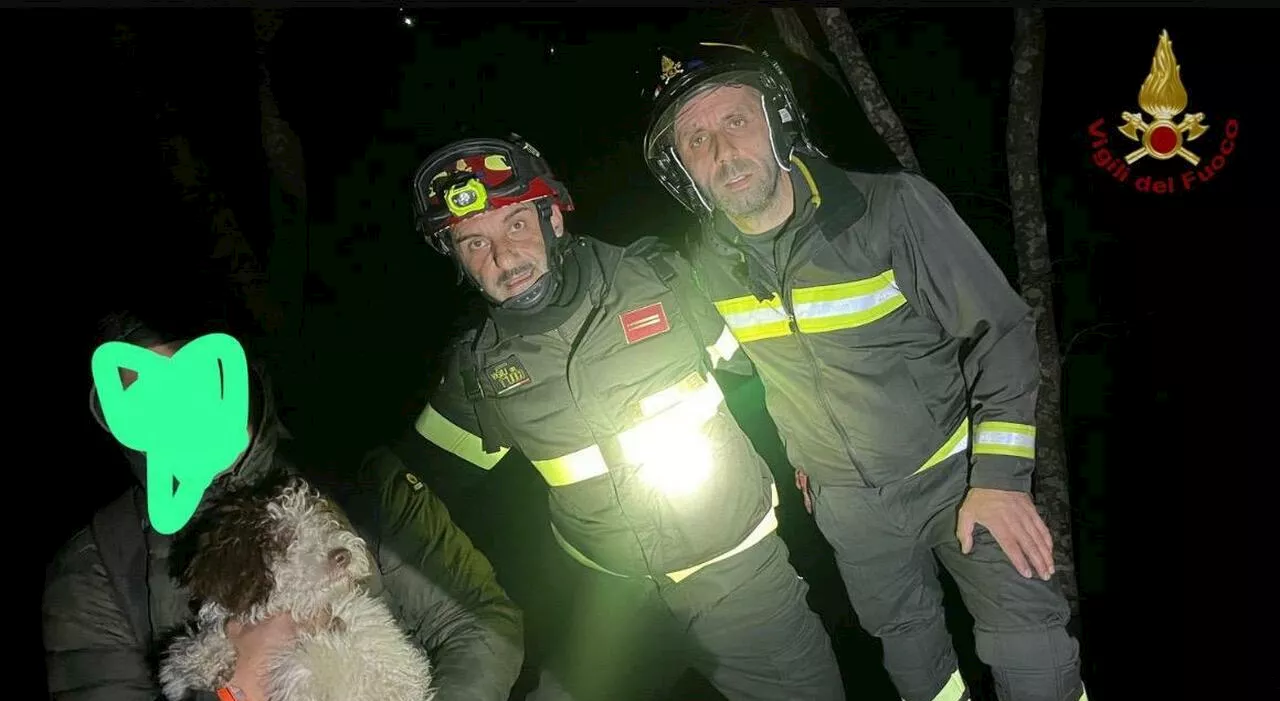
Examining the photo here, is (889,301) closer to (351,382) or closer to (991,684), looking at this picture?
(991,684)

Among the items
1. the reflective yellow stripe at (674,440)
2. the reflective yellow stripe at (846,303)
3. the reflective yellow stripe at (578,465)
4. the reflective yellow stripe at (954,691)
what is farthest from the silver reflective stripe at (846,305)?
the reflective yellow stripe at (954,691)

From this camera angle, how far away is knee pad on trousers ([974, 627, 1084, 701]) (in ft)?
7.73

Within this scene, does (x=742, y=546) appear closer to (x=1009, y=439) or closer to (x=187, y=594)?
(x=1009, y=439)

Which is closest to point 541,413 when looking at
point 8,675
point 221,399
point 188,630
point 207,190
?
point 221,399

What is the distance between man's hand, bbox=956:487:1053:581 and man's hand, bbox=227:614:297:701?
1987 millimetres

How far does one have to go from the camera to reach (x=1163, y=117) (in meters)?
2.54

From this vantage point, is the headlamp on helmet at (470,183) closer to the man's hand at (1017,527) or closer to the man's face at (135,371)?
the man's face at (135,371)

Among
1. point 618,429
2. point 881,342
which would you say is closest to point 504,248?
point 618,429

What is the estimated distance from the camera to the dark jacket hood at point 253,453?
2.05m

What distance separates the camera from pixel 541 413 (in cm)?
234

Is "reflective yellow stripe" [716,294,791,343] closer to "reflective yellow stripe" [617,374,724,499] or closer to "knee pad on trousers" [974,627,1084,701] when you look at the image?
"reflective yellow stripe" [617,374,724,499]

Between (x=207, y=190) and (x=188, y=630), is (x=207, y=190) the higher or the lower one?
the higher one

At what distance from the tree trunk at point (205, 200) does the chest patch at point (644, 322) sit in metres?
1.64

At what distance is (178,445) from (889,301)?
2096 mm
